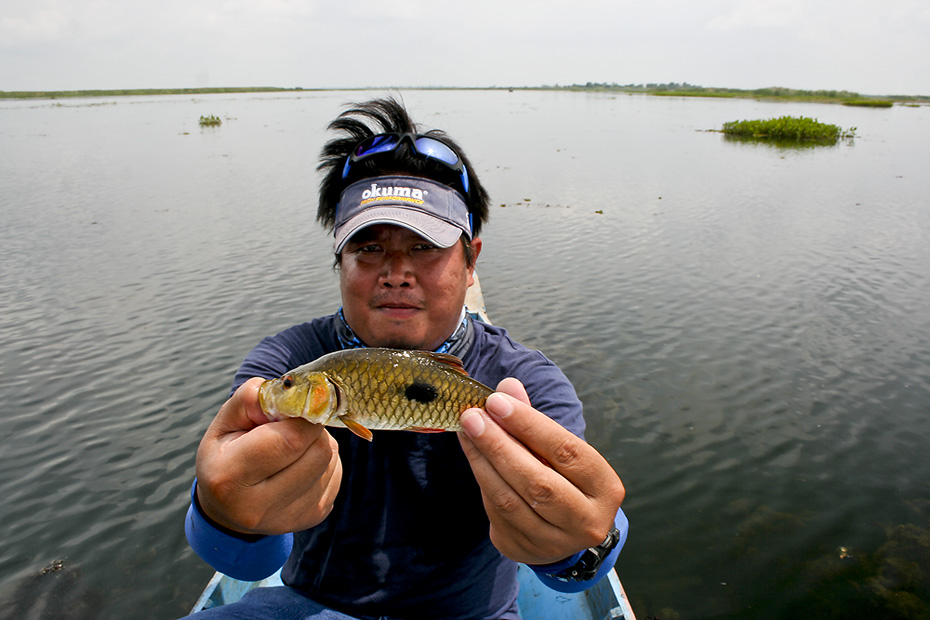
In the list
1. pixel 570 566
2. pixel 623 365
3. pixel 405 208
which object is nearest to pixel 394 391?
pixel 405 208

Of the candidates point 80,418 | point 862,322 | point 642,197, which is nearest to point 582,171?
point 642,197

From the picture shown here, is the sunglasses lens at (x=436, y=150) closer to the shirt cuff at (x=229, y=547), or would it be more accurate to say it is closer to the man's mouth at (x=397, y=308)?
the man's mouth at (x=397, y=308)

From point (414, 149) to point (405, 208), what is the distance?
41 centimetres

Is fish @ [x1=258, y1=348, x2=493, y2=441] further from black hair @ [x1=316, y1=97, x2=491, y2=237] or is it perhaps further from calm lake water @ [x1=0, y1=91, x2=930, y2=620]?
calm lake water @ [x1=0, y1=91, x2=930, y2=620]

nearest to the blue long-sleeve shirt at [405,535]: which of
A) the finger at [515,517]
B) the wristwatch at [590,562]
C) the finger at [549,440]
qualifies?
the wristwatch at [590,562]

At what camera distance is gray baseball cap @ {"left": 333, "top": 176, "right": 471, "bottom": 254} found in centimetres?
232

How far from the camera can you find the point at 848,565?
5461mm

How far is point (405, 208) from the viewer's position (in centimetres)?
237

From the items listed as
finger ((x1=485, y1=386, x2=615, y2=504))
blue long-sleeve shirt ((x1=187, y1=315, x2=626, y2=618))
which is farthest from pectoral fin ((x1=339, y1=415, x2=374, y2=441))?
blue long-sleeve shirt ((x1=187, y1=315, x2=626, y2=618))

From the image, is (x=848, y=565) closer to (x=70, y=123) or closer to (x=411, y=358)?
(x=411, y=358)

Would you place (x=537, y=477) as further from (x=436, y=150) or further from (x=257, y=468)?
(x=436, y=150)

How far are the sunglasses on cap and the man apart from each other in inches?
0.4

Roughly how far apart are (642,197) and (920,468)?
1543 centimetres

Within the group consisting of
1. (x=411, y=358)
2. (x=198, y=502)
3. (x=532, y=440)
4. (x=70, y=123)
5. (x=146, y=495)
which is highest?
(x=70, y=123)
